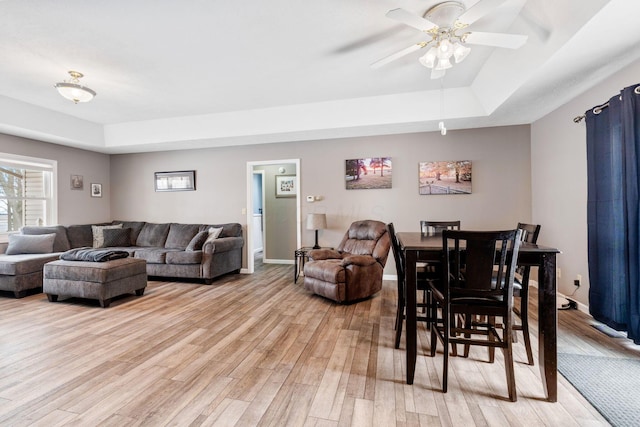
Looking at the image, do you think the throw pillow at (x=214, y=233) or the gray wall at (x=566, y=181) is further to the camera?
the throw pillow at (x=214, y=233)

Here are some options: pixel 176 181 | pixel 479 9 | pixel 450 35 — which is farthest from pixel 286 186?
pixel 479 9

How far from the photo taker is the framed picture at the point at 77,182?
5.38 m

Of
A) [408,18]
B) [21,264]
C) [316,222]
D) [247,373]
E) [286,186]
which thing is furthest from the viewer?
[286,186]

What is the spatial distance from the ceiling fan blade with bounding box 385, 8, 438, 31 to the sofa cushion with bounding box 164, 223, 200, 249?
15.2 feet

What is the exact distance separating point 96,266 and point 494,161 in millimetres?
5629

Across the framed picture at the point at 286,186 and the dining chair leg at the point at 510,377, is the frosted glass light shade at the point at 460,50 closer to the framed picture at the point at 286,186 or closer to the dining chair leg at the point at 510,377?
the dining chair leg at the point at 510,377

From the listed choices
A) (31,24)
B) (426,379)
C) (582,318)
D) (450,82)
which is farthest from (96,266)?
(582,318)

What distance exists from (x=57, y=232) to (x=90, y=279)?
2.19m

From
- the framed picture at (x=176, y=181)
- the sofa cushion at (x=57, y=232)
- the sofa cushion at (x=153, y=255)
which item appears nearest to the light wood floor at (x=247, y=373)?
the sofa cushion at (x=153, y=255)

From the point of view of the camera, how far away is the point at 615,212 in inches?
95.4

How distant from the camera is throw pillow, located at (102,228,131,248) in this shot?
17.0ft

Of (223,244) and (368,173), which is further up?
(368,173)

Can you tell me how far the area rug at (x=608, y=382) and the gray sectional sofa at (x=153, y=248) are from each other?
13.9ft

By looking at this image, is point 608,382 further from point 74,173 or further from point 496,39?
point 74,173
